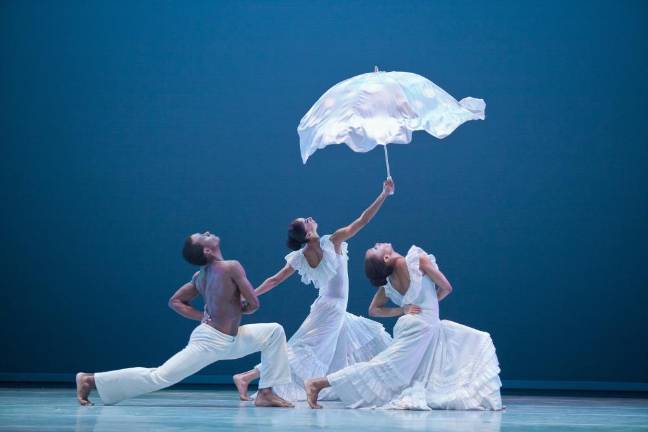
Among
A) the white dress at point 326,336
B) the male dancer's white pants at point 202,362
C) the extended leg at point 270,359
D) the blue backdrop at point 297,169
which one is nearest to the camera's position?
the male dancer's white pants at point 202,362

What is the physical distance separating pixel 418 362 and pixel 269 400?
909mm

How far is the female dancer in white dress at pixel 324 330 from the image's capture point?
6.26 metres

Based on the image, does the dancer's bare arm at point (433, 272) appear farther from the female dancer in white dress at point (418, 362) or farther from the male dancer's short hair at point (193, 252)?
the male dancer's short hair at point (193, 252)

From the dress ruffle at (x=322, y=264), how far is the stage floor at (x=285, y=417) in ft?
2.68

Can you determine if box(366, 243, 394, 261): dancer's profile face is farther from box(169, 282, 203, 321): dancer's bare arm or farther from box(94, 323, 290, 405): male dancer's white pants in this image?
box(169, 282, 203, 321): dancer's bare arm

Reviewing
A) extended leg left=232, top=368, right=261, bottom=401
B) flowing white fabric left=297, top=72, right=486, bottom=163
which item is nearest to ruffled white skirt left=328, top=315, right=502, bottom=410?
extended leg left=232, top=368, right=261, bottom=401

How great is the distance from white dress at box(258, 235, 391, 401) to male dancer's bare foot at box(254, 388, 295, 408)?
571 mm

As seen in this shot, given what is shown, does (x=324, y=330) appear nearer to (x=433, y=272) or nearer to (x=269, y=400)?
(x=269, y=400)

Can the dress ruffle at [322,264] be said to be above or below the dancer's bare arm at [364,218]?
below

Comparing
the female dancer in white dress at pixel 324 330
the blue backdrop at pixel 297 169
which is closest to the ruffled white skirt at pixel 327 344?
the female dancer in white dress at pixel 324 330

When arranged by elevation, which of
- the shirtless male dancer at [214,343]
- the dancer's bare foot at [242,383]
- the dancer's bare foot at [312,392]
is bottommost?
the dancer's bare foot at [242,383]

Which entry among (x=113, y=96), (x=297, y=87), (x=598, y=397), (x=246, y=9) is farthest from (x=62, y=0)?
(x=598, y=397)

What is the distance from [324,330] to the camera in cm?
632

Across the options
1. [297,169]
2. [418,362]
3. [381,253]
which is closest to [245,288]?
[381,253]
